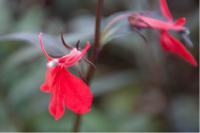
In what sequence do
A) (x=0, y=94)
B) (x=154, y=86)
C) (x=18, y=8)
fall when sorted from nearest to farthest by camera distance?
1. (x=0, y=94)
2. (x=154, y=86)
3. (x=18, y=8)

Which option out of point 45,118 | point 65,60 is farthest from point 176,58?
point 65,60

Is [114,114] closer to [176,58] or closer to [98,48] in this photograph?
[176,58]

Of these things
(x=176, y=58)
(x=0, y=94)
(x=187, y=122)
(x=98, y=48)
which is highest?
(x=98, y=48)

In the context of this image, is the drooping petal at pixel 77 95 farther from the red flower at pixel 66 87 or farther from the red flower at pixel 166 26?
the red flower at pixel 166 26

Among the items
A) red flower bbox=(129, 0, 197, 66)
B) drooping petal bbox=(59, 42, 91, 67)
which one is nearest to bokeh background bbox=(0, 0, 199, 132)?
red flower bbox=(129, 0, 197, 66)

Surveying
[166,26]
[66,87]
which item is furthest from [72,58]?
[166,26]

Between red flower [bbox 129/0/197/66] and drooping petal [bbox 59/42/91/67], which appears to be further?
red flower [bbox 129/0/197/66]

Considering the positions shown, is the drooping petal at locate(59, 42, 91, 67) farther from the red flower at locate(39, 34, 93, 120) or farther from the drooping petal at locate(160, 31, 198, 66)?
the drooping petal at locate(160, 31, 198, 66)

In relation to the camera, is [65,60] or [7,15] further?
[7,15]
